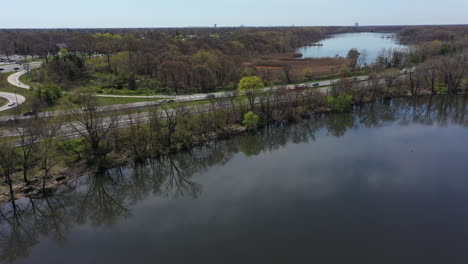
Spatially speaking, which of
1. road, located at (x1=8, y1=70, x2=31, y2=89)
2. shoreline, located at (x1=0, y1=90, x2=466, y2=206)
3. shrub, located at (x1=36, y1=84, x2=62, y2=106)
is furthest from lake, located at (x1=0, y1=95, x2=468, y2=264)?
road, located at (x1=8, y1=70, x2=31, y2=89)

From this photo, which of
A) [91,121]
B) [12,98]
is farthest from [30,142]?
[12,98]

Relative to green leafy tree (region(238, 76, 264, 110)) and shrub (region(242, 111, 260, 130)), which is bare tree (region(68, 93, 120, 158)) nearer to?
shrub (region(242, 111, 260, 130))

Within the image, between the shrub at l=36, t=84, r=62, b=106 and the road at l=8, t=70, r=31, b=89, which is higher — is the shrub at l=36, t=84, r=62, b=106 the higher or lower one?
the lower one

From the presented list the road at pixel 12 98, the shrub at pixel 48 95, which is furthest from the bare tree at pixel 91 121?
the road at pixel 12 98

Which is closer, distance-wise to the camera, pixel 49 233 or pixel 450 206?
→ pixel 49 233

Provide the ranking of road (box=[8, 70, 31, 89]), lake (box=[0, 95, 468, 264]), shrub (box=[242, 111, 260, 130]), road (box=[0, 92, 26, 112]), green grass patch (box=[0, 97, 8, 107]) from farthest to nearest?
1. road (box=[8, 70, 31, 89])
2. green grass patch (box=[0, 97, 8, 107])
3. road (box=[0, 92, 26, 112])
4. shrub (box=[242, 111, 260, 130])
5. lake (box=[0, 95, 468, 264])

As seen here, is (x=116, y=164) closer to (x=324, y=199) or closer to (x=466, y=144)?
(x=324, y=199)

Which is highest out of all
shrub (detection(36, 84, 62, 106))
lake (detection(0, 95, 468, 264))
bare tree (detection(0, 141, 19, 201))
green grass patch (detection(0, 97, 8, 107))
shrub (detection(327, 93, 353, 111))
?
shrub (detection(36, 84, 62, 106))

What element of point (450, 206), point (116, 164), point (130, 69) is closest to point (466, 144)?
point (450, 206)
